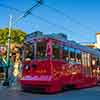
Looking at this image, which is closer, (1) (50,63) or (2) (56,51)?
(1) (50,63)

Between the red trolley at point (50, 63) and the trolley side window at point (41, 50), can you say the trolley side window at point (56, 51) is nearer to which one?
the red trolley at point (50, 63)

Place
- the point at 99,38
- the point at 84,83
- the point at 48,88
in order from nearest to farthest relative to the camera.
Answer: the point at 48,88 < the point at 84,83 < the point at 99,38

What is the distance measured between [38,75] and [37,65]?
568mm

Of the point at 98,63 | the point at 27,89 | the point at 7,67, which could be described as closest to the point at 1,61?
the point at 7,67

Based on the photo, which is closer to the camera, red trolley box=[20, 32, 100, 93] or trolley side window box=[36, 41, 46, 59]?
red trolley box=[20, 32, 100, 93]

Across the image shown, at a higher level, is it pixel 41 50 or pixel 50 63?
pixel 41 50

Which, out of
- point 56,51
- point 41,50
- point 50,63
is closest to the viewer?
point 50,63

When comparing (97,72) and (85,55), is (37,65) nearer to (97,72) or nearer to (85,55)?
(85,55)

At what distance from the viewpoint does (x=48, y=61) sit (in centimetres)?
1744

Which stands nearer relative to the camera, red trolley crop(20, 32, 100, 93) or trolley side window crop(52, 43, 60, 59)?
red trolley crop(20, 32, 100, 93)

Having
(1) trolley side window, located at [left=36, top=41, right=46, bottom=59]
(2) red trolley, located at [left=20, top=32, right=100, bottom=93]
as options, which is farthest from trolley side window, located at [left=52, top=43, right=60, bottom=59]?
(1) trolley side window, located at [left=36, top=41, right=46, bottom=59]

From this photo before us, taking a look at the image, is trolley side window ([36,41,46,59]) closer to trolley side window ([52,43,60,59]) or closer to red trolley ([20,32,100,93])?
red trolley ([20,32,100,93])

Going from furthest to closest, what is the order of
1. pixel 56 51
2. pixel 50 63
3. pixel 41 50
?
pixel 56 51, pixel 41 50, pixel 50 63

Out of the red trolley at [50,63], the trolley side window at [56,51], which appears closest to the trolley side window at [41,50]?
the red trolley at [50,63]
